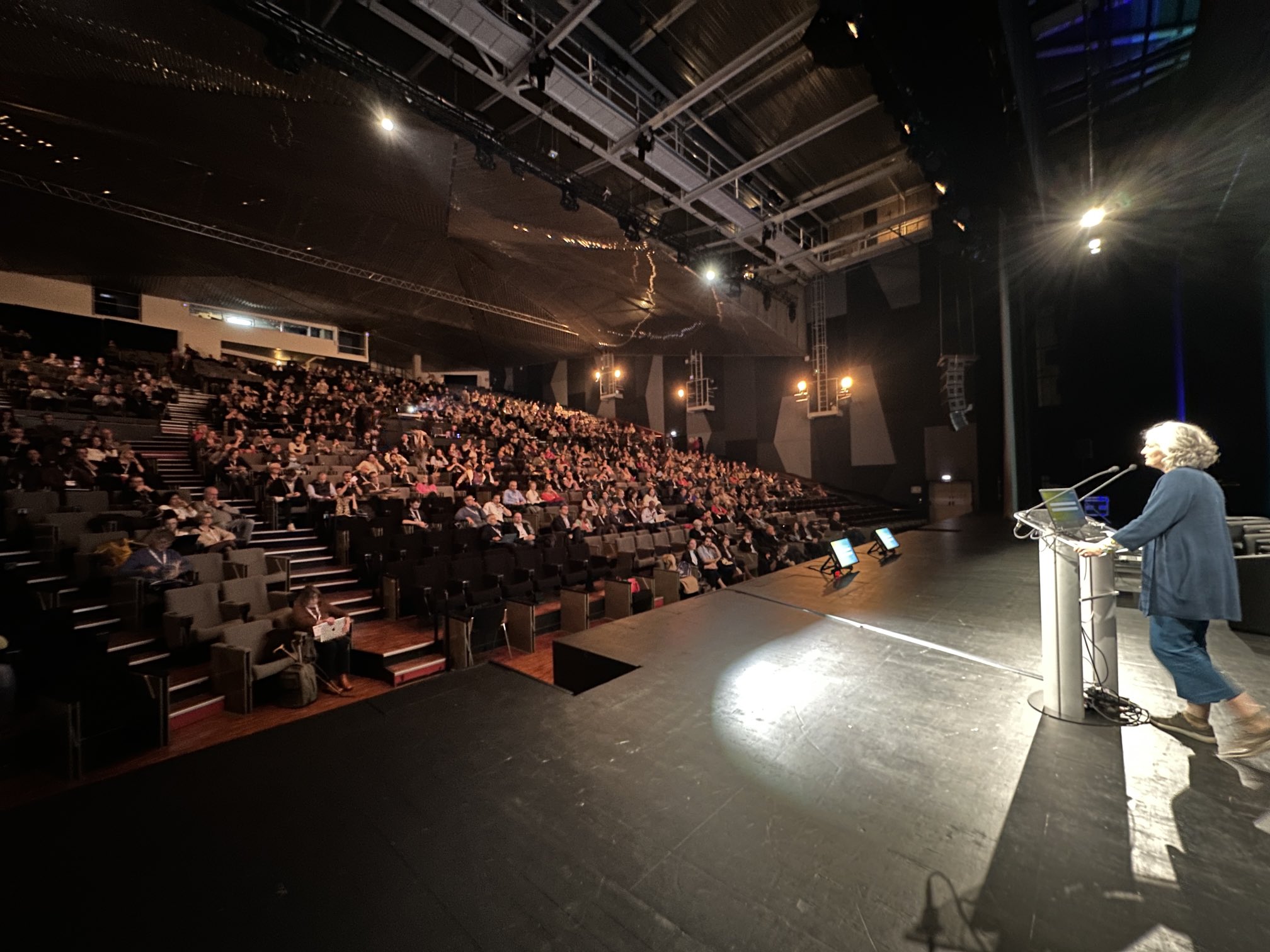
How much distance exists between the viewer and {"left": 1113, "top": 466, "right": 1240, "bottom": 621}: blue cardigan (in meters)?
1.76

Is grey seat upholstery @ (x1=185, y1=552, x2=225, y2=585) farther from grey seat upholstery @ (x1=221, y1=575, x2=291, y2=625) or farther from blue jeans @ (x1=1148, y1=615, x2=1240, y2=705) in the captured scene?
blue jeans @ (x1=1148, y1=615, x2=1240, y2=705)

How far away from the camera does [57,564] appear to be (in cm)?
454

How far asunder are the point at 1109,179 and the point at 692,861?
1009cm

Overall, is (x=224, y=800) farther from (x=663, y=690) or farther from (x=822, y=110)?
(x=822, y=110)

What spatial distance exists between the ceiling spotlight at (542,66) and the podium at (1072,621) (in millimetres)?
6206

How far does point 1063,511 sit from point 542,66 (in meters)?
6.31

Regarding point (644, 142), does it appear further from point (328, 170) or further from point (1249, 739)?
point (1249, 739)

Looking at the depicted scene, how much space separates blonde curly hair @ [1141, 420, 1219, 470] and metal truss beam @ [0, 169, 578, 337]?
492 inches

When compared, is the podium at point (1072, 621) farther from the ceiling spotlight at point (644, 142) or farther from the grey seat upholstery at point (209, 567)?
the ceiling spotlight at point (644, 142)

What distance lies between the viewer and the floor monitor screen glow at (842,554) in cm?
460

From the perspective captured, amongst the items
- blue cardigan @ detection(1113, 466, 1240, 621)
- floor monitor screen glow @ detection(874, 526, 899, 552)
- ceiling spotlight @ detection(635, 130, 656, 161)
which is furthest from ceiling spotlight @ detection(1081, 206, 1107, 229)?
blue cardigan @ detection(1113, 466, 1240, 621)

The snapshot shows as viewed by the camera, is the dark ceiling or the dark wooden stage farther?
the dark ceiling

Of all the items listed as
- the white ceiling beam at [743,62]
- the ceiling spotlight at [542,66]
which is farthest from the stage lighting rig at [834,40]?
the ceiling spotlight at [542,66]

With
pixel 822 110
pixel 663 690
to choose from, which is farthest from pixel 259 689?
pixel 822 110
